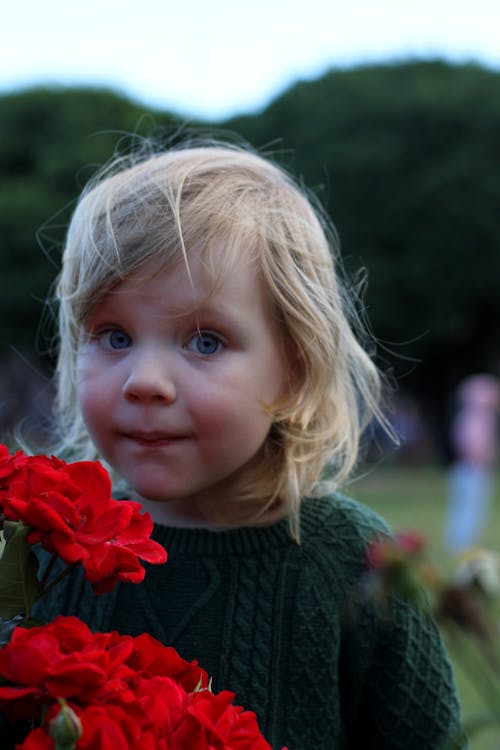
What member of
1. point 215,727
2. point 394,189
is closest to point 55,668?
point 215,727

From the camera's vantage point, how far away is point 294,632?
164 centimetres

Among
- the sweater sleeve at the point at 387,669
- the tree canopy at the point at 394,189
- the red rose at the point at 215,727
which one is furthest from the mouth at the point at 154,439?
the tree canopy at the point at 394,189

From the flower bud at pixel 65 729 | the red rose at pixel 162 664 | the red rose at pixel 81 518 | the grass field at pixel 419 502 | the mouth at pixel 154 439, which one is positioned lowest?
the grass field at pixel 419 502

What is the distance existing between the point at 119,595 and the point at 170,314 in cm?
48

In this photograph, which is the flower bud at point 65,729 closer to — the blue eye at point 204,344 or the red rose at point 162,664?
the red rose at point 162,664

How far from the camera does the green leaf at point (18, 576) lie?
1.03m

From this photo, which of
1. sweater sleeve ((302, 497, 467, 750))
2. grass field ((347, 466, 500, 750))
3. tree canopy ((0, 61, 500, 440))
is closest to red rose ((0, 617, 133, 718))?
sweater sleeve ((302, 497, 467, 750))

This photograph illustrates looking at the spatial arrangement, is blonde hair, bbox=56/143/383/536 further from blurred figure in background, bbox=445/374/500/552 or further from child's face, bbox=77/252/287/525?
blurred figure in background, bbox=445/374/500/552

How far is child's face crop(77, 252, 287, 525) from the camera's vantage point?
1459 mm

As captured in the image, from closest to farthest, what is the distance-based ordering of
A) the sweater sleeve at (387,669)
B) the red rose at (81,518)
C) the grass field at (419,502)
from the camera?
the red rose at (81,518) → the sweater sleeve at (387,669) → the grass field at (419,502)

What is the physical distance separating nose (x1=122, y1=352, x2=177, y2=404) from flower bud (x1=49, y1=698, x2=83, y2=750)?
0.63 m

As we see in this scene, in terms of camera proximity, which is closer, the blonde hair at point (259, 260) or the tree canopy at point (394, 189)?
the blonde hair at point (259, 260)

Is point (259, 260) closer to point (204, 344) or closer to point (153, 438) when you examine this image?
point (204, 344)

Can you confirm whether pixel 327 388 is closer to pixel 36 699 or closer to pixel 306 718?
pixel 306 718
